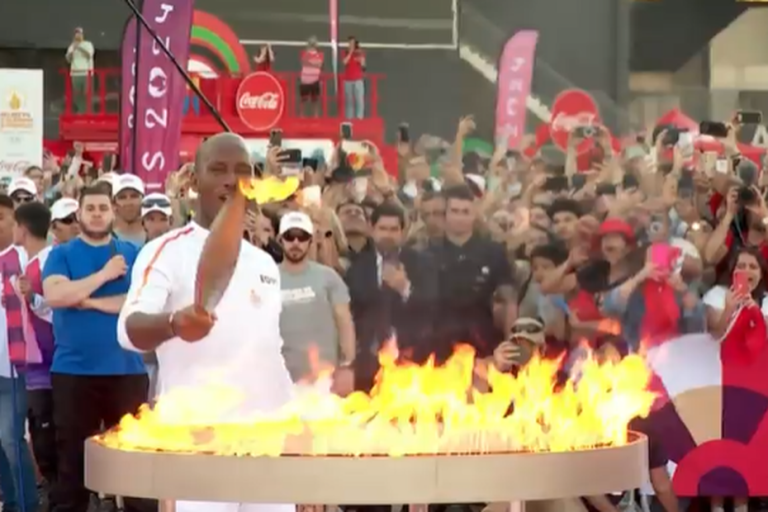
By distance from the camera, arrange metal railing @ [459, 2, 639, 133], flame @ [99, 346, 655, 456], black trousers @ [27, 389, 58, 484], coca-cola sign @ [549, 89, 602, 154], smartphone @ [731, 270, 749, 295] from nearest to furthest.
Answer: flame @ [99, 346, 655, 456] < smartphone @ [731, 270, 749, 295] < black trousers @ [27, 389, 58, 484] < coca-cola sign @ [549, 89, 602, 154] < metal railing @ [459, 2, 639, 133]

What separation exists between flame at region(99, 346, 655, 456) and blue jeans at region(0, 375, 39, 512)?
11.2 feet

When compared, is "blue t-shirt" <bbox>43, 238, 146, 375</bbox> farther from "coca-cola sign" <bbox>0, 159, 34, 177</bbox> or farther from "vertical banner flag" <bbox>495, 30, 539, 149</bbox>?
"vertical banner flag" <bbox>495, 30, 539, 149</bbox>

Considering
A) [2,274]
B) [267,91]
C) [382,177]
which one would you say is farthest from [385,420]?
[267,91]

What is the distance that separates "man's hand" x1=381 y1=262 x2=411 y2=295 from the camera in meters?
7.37

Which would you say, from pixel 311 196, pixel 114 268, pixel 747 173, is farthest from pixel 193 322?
pixel 747 173

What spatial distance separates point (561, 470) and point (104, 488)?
109 cm

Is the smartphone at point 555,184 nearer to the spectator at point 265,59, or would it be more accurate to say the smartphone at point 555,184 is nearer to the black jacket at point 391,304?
the black jacket at point 391,304

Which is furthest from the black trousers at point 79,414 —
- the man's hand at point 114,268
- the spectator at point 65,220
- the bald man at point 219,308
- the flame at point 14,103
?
the flame at point 14,103

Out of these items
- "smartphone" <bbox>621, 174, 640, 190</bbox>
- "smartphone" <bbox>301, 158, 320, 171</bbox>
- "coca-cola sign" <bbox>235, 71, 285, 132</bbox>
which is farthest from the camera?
"coca-cola sign" <bbox>235, 71, 285, 132</bbox>

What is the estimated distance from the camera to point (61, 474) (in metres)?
6.96

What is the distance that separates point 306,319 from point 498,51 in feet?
54.6

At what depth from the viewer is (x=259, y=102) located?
19922 mm

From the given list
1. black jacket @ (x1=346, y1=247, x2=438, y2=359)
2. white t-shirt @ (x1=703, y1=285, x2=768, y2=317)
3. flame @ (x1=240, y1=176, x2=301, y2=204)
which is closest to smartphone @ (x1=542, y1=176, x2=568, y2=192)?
black jacket @ (x1=346, y1=247, x2=438, y2=359)

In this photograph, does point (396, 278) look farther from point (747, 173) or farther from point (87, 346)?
point (747, 173)
